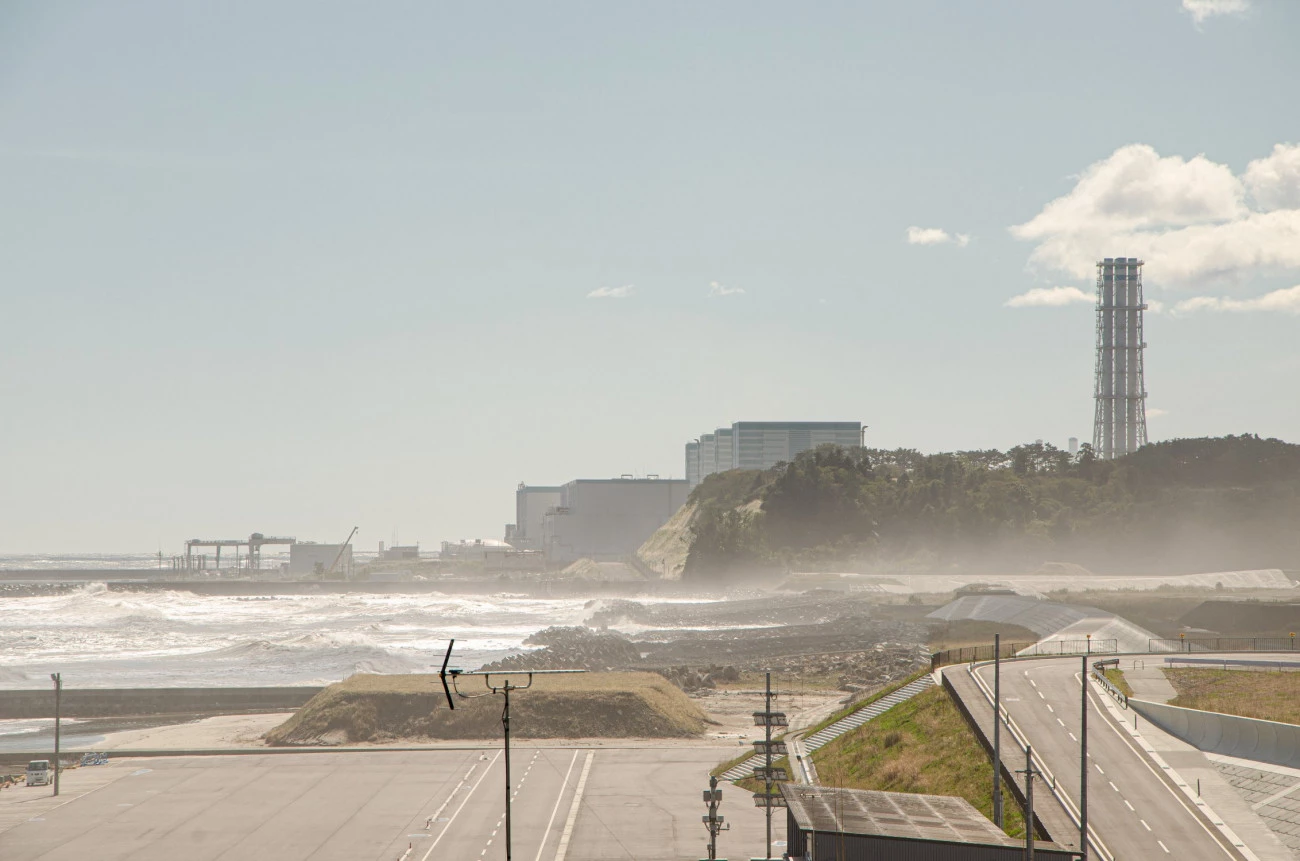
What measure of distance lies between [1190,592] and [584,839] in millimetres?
113841

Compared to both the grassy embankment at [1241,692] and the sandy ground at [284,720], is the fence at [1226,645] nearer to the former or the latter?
the grassy embankment at [1241,692]

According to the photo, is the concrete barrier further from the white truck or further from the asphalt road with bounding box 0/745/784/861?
the white truck

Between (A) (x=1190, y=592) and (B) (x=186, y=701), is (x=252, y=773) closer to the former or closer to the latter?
(B) (x=186, y=701)

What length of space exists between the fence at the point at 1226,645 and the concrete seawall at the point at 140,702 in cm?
6217

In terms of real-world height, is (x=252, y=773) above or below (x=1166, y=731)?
below

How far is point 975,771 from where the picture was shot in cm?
4453

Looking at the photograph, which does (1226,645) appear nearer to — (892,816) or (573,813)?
(892,816)

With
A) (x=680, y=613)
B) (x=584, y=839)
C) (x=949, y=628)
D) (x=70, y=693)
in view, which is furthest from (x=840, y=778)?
(x=680, y=613)

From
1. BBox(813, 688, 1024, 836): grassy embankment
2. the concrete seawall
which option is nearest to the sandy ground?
the concrete seawall

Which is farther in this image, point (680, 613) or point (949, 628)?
point (680, 613)

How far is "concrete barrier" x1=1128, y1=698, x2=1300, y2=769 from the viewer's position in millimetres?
42375

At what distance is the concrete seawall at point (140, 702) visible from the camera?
256 ft

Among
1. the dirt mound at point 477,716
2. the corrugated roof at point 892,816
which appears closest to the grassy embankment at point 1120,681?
the corrugated roof at point 892,816

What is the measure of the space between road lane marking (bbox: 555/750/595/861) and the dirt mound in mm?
6570
